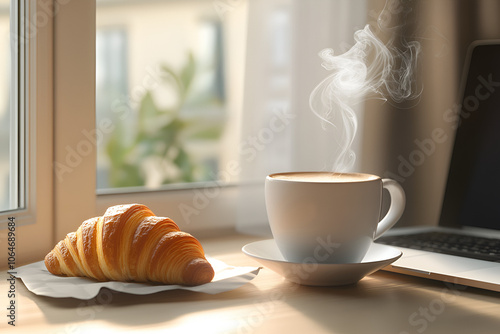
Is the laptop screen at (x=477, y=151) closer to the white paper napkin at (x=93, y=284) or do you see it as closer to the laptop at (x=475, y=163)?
the laptop at (x=475, y=163)

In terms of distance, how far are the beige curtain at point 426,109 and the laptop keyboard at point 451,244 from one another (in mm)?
203

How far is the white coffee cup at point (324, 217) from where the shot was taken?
73 centimetres

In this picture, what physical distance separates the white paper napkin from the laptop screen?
0.52 meters

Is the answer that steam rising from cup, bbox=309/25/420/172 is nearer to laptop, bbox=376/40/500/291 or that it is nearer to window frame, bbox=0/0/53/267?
laptop, bbox=376/40/500/291

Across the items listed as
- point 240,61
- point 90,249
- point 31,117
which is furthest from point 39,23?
point 240,61

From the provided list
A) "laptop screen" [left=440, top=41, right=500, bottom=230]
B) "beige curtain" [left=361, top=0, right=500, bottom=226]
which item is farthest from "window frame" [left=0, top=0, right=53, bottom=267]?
"laptop screen" [left=440, top=41, right=500, bottom=230]

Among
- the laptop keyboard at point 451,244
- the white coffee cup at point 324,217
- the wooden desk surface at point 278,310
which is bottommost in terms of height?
the wooden desk surface at point 278,310

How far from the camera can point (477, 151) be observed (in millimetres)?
1123

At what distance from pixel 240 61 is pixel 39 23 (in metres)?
0.53

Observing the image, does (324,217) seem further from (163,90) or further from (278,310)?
(163,90)

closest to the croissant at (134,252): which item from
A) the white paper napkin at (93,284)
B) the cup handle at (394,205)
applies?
the white paper napkin at (93,284)

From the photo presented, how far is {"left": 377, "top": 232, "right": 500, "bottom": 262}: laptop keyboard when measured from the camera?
0.86 m

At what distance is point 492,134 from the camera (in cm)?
110

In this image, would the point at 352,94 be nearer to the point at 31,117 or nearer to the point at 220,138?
the point at 220,138
